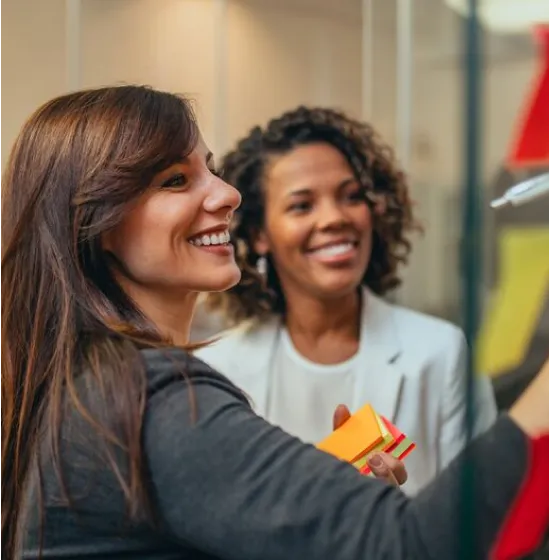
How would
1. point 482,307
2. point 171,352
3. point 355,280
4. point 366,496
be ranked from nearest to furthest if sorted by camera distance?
point 482,307, point 366,496, point 171,352, point 355,280

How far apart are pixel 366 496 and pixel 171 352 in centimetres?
19

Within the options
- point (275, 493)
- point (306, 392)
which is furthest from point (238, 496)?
point (306, 392)

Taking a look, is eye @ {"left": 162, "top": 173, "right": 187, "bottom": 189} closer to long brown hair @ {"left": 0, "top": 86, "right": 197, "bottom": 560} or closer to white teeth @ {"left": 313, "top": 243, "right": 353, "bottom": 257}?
long brown hair @ {"left": 0, "top": 86, "right": 197, "bottom": 560}

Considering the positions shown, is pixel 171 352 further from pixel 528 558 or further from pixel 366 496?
pixel 528 558

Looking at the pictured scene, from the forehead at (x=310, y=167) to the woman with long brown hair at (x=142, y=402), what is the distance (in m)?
0.50

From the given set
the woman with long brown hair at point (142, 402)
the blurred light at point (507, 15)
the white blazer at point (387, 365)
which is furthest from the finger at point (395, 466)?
the blurred light at point (507, 15)

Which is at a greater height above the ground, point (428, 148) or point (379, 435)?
point (428, 148)

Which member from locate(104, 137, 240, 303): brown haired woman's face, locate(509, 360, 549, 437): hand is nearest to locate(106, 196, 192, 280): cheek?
locate(104, 137, 240, 303): brown haired woman's face

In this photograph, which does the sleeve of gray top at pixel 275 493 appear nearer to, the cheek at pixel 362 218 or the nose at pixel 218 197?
the nose at pixel 218 197

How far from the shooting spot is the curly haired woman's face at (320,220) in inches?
52.9

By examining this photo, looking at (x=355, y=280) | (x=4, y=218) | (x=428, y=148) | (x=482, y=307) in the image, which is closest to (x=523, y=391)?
(x=482, y=307)

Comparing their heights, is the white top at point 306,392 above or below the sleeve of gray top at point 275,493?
below

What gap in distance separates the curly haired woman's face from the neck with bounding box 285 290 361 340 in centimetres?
2

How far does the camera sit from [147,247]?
31.0 inches
